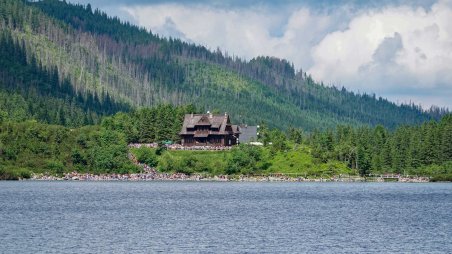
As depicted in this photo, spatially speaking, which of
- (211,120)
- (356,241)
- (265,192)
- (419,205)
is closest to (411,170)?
(211,120)

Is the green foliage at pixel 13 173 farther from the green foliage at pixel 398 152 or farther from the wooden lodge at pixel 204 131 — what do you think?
the green foliage at pixel 398 152

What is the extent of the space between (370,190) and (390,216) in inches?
1754

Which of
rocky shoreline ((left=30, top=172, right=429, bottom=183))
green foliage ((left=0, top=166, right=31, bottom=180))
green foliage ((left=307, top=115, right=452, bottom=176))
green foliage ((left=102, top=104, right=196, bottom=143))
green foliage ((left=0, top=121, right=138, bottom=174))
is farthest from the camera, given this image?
green foliage ((left=102, top=104, right=196, bottom=143))

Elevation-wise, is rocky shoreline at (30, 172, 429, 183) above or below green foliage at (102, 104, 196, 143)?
below

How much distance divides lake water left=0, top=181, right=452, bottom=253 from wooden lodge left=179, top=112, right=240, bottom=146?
54184mm

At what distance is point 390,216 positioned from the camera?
8519 centimetres

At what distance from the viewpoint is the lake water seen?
60406 mm

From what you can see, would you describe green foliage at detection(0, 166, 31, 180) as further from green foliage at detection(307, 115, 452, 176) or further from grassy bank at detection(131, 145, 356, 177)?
green foliage at detection(307, 115, 452, 176)

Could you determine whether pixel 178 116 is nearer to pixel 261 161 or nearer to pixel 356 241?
pixel 261 161

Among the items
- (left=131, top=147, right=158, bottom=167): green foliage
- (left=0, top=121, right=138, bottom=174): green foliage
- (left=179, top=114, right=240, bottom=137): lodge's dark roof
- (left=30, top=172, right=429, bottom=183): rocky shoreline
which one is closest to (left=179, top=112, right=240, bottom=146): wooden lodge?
(left=179, top=114, right=240, bottom=137): lodge's dark roof

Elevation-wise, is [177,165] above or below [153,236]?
above

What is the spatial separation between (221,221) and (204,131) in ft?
330

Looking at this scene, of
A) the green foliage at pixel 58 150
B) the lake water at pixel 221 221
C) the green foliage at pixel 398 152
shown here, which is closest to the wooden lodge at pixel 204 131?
the green foliage at pixel 398 152

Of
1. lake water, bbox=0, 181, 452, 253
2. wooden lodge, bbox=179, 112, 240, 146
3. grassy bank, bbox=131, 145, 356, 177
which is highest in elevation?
wooden lodge, bbox=179, 112, 240, 146
